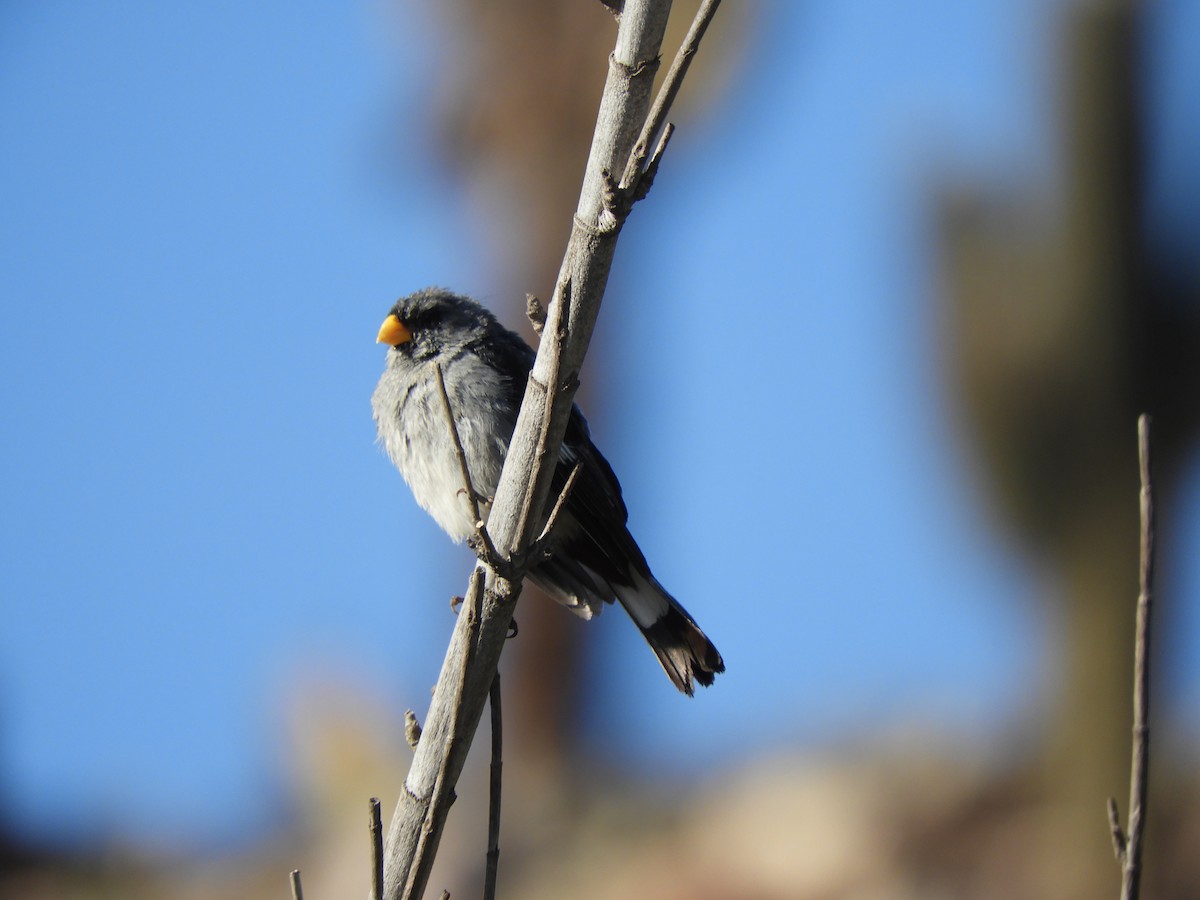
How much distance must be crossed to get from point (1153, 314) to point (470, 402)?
17.3 feet

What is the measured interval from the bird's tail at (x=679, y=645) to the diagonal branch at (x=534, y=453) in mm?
1228

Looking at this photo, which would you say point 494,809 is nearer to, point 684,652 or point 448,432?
point 684,652

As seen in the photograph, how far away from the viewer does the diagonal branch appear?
235 cm

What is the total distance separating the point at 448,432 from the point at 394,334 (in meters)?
0.95

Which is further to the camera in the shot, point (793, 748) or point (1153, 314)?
point (793, 748)

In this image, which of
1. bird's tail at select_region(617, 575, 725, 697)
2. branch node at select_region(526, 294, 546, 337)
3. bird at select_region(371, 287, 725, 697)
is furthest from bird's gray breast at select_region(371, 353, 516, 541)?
branch node at select_region(526, 294, 546, 337)

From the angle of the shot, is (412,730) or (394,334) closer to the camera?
(412,730)

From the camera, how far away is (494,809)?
224 centimetres

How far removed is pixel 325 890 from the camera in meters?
9.38

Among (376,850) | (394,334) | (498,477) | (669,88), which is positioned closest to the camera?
(376,850)

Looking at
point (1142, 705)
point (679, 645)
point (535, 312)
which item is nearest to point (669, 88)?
point (535, 312)

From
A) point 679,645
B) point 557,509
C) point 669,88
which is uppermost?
point 669,88

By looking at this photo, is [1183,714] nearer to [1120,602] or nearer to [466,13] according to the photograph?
[1120,602]

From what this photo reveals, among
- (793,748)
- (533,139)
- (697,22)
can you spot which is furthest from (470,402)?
(533,139)
